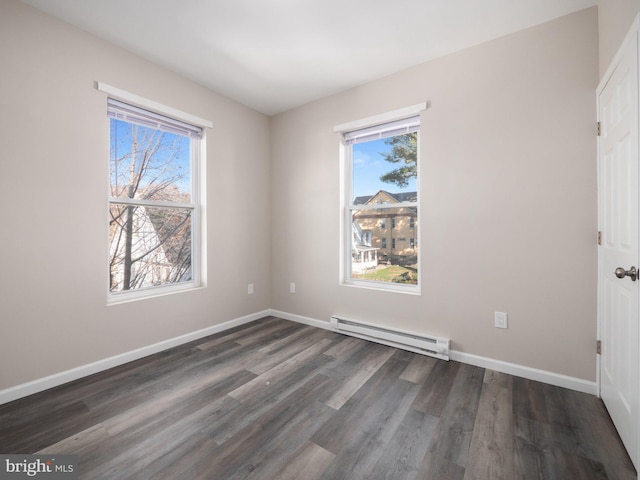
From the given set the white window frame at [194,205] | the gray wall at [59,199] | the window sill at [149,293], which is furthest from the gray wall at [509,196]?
the gray wall at [59,199]

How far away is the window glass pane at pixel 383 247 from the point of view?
9.49 ft

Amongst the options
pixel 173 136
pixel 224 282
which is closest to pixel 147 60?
pixel 173 136

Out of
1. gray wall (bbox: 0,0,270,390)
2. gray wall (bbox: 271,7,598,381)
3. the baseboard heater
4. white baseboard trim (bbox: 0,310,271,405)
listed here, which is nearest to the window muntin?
gray wall (bbox: 271,7,598,381)

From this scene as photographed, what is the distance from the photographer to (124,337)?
2.45m

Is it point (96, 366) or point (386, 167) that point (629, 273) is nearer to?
point (386, 167)

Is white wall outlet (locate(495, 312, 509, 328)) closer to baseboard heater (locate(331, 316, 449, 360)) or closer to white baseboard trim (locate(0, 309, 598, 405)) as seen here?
white baseboard trim (locate(0, 309, 598, 405))

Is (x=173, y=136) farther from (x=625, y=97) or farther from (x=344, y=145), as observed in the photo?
(x=625, y=97)

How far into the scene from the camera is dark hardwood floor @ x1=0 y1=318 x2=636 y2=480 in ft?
4.48

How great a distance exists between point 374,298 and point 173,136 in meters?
2.66

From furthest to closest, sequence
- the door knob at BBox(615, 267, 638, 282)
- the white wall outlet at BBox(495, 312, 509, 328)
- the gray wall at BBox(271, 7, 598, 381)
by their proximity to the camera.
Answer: the white wall outlet at BBox(495, 312, 509, 328) → the gray wall at BBox(271, 7, 598, 381) → the door knob at BBox(615, 267, 638, 282)

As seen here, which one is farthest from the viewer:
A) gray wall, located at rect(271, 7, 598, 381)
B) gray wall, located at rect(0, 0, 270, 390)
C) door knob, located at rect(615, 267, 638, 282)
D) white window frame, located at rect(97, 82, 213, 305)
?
white window frame, located at rect(97, 82, 213, 305)

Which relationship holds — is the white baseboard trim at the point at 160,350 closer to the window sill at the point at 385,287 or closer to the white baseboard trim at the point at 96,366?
the white baseboard trim at the point at 96,366

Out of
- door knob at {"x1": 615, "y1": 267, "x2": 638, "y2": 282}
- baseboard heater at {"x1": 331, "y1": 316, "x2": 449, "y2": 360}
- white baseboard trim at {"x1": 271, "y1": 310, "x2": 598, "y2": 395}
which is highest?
door knob at {"x1": 615, "y1": 267, "x2": 638, "y2": 282}

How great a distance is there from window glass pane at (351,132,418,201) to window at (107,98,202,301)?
69.2 inches
